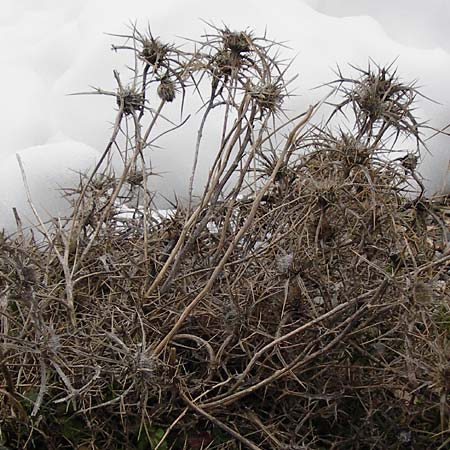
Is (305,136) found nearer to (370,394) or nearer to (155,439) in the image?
(370,394)

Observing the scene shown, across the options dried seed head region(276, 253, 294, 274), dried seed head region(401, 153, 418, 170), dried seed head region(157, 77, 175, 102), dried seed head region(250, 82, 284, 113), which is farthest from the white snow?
dried seed head region(276, 253, 294, 274)

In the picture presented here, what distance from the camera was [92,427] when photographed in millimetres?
1646

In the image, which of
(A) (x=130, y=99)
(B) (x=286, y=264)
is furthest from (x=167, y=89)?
(B) (x=286, y=264)

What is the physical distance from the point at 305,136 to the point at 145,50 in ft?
1.37

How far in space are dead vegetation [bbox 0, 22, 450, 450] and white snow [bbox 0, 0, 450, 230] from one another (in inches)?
30.8

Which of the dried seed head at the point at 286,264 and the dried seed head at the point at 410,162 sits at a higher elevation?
the dried seed head at the point at 410,162

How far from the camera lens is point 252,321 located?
1.77 m

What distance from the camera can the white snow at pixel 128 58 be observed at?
106 inches

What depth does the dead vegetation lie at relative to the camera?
5.27ft

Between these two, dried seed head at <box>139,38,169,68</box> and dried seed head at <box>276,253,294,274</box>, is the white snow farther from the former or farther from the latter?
dried seed head at <box>276,253,294,274</box>

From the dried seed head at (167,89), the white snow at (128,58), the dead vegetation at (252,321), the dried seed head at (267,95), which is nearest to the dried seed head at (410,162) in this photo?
the dead vegetation at (252,321)

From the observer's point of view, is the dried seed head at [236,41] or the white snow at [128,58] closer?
the dried seed head at [236,41]

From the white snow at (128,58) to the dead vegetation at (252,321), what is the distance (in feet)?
2.57

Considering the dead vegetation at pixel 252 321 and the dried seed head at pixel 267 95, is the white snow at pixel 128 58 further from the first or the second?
the dried seed head at pixel 267 95
